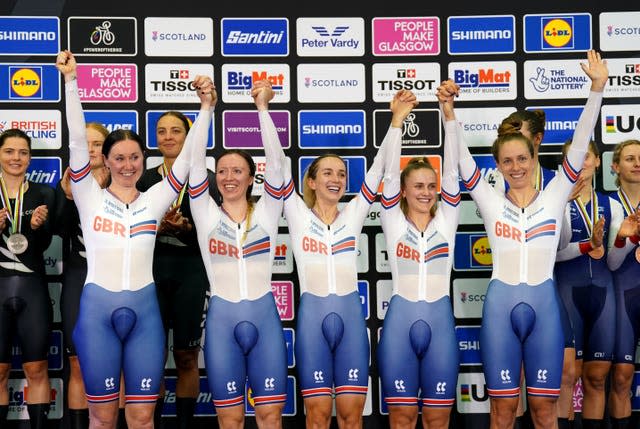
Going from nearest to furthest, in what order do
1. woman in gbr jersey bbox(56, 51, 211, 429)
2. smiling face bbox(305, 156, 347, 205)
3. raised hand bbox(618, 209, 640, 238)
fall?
1. woman in gbr jersey bbox(56, 51, 211, 429)
2. smiling face bbox(305, 156, 347, 205)
3. raised hand bbox(618, 209, 640, 238)

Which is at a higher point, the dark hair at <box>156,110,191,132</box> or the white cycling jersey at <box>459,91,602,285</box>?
the dark hair at <box>156,110,191,132</box>

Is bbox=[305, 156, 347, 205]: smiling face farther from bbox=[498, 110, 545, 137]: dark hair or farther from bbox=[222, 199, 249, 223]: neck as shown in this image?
bbox=[498, 110, 545, 137]: dark hair

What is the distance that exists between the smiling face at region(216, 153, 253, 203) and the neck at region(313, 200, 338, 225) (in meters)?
0.45

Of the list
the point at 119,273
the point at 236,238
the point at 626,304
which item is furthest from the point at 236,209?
the point at 626,304

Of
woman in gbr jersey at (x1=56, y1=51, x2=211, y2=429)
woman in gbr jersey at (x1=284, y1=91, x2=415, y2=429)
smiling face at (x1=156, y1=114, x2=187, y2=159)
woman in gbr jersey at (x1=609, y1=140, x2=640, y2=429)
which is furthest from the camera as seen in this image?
smiling face at (x1=156, y1=114, x2=187, y2=159)

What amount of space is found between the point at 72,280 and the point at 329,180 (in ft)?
5.36

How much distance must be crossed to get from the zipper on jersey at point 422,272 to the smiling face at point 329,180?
0.54 metres

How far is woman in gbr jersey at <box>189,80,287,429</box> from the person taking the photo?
14.2 feet

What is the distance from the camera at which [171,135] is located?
5168 millimetres

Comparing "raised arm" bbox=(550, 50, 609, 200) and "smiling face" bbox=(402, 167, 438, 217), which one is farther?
"smiling face" bbox=(402, 167, 438, 217)

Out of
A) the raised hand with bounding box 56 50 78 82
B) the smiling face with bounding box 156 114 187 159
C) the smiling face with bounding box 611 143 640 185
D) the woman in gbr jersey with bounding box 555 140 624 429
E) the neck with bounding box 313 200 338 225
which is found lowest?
the woman in gbr jersey with bounding box 555 140 624 429

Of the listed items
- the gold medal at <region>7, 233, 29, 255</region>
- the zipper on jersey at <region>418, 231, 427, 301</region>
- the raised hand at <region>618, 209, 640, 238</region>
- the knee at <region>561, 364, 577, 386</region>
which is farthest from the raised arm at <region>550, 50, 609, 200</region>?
the gold medal at <region>7, 233, 29, 255</region>

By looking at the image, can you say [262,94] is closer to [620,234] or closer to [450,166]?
[450,166]

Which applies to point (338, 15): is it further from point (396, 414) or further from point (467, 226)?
point (396, 414)
